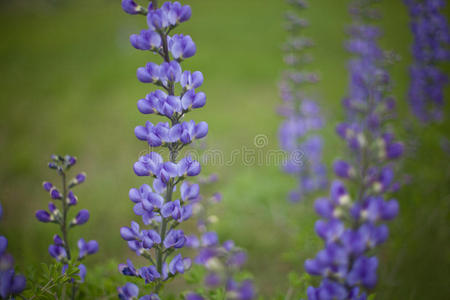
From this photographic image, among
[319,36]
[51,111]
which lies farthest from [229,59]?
[51,111]

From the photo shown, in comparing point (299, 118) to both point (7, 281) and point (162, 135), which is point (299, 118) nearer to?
point (162, 135)

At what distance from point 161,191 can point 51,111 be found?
487cm

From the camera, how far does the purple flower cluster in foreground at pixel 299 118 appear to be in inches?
105

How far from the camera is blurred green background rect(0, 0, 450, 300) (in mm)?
2213

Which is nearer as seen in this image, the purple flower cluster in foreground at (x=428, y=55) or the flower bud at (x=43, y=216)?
the flower bud at (x=43, y=216)

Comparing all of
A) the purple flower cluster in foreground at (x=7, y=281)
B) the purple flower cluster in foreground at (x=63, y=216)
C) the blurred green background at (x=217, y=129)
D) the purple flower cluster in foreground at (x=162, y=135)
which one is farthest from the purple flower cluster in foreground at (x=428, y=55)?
the purple flower cluster in foreground at (x=7, y=281)

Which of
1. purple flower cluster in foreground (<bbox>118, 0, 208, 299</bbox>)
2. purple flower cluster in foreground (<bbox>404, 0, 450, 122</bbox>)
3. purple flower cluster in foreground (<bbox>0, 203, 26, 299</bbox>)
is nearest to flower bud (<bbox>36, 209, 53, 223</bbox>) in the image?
purple flower cluster in foreground (<bbox>0, 203, 26, 299</bbox>)

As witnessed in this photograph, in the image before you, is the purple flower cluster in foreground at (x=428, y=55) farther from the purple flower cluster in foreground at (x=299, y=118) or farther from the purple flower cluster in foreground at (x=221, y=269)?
the purple flower cluster in foreground at (x=221, y=269)

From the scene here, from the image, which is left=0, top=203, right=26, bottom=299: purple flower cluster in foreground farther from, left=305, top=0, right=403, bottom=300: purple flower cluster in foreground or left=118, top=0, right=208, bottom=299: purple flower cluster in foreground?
left=305, top=0, right=403, bottom=300: purple flower cluster in foreground

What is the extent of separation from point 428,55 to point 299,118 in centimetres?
138

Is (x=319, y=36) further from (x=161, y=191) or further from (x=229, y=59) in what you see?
(x=161, y=191)

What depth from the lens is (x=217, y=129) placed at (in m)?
4.63

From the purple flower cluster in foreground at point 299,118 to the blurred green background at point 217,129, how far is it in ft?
0.94

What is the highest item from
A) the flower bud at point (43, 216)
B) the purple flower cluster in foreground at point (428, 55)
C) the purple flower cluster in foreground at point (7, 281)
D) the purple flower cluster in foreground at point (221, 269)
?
the purple flower cluster in foreground at point (428, 55)
